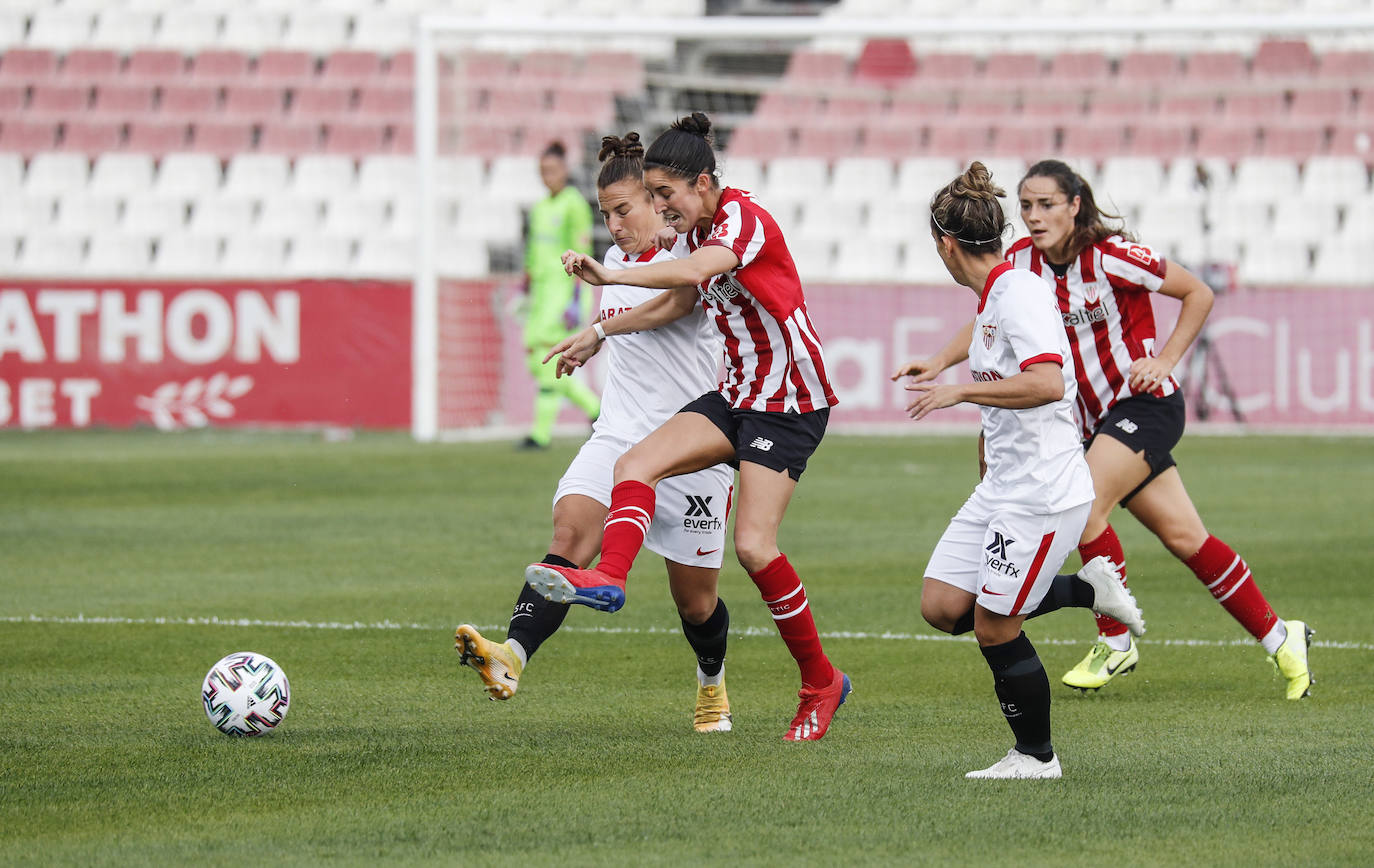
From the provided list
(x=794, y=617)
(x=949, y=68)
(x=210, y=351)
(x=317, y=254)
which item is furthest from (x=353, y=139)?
(x=794, y=617)

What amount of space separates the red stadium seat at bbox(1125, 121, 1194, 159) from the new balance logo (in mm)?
15576

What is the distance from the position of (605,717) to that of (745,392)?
1139 millimetres

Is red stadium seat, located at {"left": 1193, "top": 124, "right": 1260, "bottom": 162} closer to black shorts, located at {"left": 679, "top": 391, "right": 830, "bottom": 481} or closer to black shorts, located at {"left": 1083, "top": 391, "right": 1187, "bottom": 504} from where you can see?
black shorts, located at {"left": 1083, "top": 391, "right": 1187, "bottom": 504}

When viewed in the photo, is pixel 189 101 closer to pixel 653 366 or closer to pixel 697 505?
pixel 653 366

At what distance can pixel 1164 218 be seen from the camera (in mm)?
20109

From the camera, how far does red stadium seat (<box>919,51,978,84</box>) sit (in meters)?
20.6

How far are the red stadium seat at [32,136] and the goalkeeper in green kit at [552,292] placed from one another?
9254 mm

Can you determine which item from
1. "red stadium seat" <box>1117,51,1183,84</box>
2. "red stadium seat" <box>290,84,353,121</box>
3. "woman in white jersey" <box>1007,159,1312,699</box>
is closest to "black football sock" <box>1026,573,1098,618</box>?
"woman in white jersey" <box>1007,159,1312,699</box>

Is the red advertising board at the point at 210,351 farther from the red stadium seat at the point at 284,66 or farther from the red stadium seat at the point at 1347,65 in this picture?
the red stadium seat at the point at 1347,65

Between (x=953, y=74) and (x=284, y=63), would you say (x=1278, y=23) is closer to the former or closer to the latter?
(x=953, y=74)

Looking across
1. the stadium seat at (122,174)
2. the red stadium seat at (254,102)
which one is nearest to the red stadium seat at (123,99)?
the stadium seat at (122,174)

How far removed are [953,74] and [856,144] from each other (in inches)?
52.4

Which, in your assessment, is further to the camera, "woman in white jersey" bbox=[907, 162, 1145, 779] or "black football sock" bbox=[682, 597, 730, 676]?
"black football sock" bbox=[682, 597, 730, 676]

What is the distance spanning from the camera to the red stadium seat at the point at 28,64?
2283 cm
